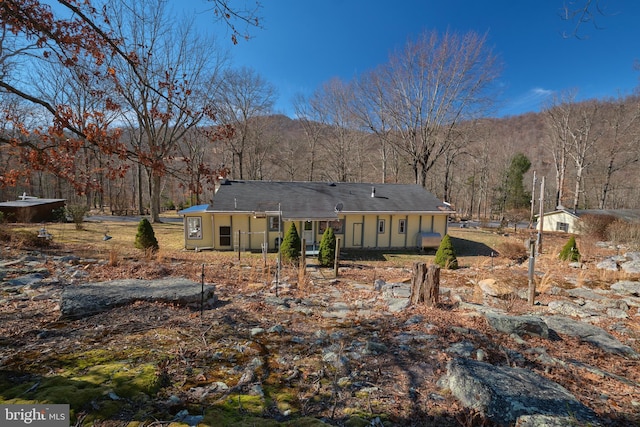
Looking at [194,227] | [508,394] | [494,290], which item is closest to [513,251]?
[494,290]

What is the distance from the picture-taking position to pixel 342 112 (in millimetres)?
33719

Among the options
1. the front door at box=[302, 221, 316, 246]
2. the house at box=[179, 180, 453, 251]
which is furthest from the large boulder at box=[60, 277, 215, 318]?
the front door at box=[302, 221, 316, 246]

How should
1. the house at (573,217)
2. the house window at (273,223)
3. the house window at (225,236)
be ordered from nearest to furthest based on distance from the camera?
the house window at (225,236) < the house window at (273,223) < the house at (573,217)

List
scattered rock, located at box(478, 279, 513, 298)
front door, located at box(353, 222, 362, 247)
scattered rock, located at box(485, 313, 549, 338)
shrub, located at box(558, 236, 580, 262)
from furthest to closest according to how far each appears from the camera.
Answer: front door, located at box(353, 222, 362, 247) < shrub, located at box(558, 236, 580, 262) < scattered rock, located at box(478, 279, 513, 298) < scattered rock, located at box(485, 313, 549, 338)

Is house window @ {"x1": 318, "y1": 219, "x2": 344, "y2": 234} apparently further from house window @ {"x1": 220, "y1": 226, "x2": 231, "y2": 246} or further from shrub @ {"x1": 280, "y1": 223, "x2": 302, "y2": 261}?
house window @ {"x1": 220, "y1": 226, "x2": 231, "y2": 246}

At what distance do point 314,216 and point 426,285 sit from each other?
11645 millimetres

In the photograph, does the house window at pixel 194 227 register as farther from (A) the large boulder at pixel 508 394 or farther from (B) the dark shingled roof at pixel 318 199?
(A) the large boulder at pixel 508 394

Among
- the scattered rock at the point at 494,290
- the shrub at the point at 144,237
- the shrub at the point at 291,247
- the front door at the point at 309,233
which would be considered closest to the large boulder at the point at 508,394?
the scattered rock at the point at 494,290

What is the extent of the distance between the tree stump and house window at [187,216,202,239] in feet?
45.3

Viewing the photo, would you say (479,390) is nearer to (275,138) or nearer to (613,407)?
(613,407)

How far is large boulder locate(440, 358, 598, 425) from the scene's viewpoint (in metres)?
2.13

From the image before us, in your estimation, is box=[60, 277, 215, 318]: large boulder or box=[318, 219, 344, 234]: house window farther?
box=[318, 219, 344, 234]: house window

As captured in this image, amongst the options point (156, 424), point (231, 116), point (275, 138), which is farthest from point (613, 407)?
point (275, 138)

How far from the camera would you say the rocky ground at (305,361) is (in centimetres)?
219
